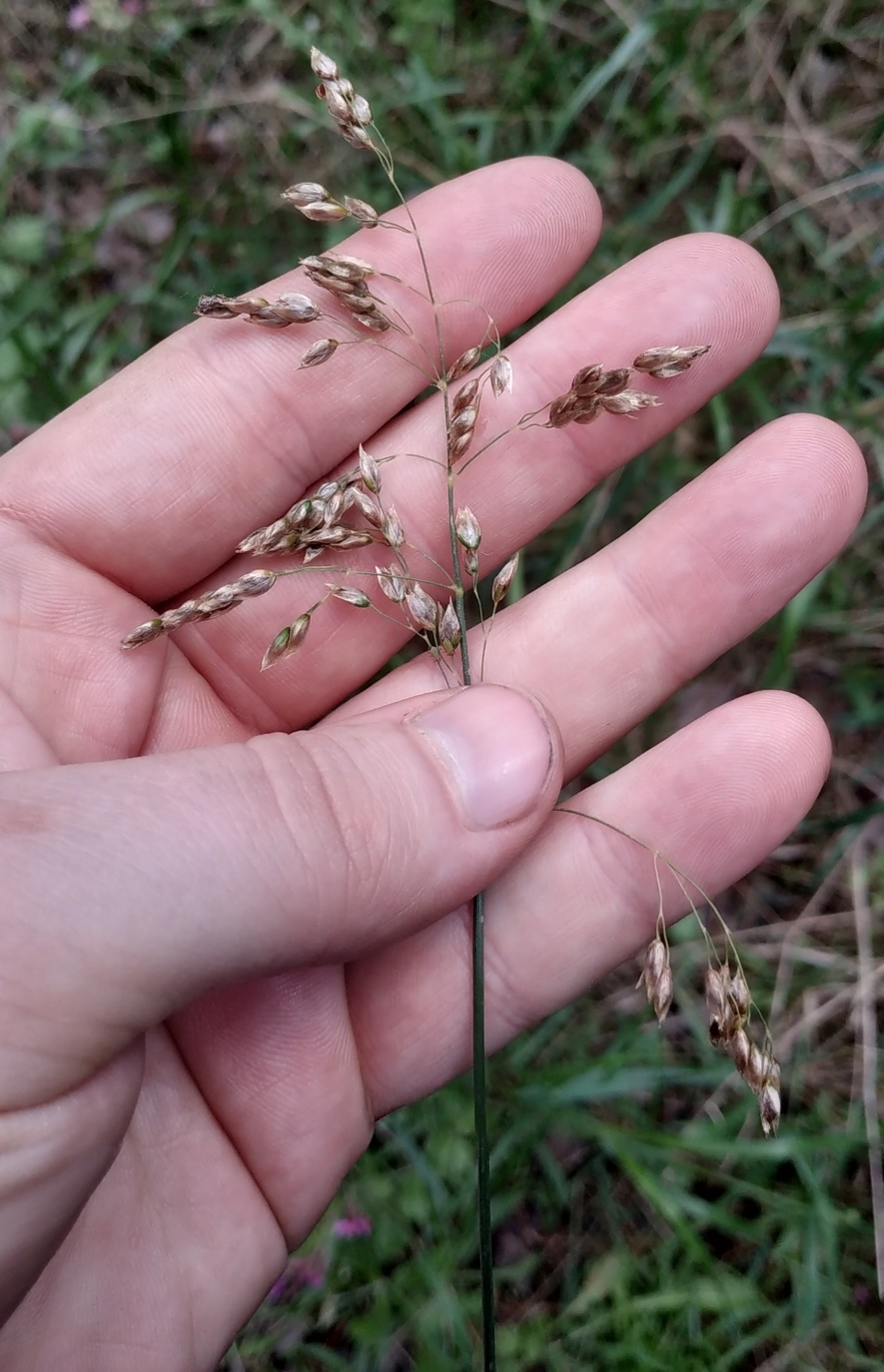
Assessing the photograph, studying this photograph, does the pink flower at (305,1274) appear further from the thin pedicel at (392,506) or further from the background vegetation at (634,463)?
→ the thin pedicel at (392,506)

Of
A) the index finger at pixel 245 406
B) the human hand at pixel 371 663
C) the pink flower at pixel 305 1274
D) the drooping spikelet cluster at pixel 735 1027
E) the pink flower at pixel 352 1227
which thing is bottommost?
the pink flower at pixel 305 1274

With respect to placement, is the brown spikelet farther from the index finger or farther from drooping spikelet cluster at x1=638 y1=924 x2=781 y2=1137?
drooping spikelet cluster at x1=638 y1=924 x2=781 y2=1137

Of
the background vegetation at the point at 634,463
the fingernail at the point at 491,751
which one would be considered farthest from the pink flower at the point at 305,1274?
the fingernail at the point at 491,751

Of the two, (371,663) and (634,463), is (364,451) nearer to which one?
(371,663)

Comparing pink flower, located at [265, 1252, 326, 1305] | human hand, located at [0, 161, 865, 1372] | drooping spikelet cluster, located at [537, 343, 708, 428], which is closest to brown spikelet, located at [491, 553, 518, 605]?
human hand, located at [0, 161, 865, 1372]

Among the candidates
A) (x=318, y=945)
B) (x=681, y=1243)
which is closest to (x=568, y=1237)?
(x=681, y=1243)

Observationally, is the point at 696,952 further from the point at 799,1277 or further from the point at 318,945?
the point at 318,945
